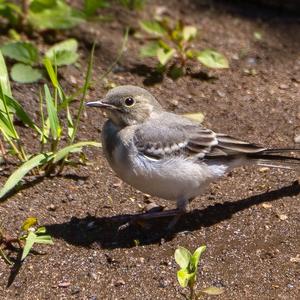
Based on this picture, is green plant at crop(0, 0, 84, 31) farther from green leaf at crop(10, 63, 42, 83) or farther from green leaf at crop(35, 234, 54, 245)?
green leaf at crop(35, 234, 54, 245)

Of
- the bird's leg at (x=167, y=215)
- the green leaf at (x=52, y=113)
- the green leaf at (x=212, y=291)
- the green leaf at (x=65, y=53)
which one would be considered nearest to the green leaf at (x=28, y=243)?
the bird's leg at (x=167, y=215)

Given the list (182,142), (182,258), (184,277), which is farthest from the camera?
(182,142)

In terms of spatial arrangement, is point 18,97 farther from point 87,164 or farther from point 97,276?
point 97,276

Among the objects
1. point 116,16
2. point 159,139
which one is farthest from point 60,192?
point 116,16

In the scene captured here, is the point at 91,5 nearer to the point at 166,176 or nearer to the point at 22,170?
the point at 22,170

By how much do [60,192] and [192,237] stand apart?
1.14 meters

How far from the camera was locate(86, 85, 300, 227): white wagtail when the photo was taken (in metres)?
6.22

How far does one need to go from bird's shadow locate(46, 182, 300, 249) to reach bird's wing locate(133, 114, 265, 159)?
45 centimetres

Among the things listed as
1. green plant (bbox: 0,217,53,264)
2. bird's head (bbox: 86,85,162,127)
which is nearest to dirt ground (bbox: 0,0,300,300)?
green plant (bbox: 0,217,53,264)

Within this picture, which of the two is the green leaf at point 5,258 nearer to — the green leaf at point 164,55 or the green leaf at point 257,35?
the green leaf at point 164,55

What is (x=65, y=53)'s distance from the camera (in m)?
8.04

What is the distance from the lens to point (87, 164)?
7.18m

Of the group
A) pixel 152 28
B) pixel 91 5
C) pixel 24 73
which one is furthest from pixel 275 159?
pixel 91 5

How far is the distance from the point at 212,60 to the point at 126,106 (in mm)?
1890
